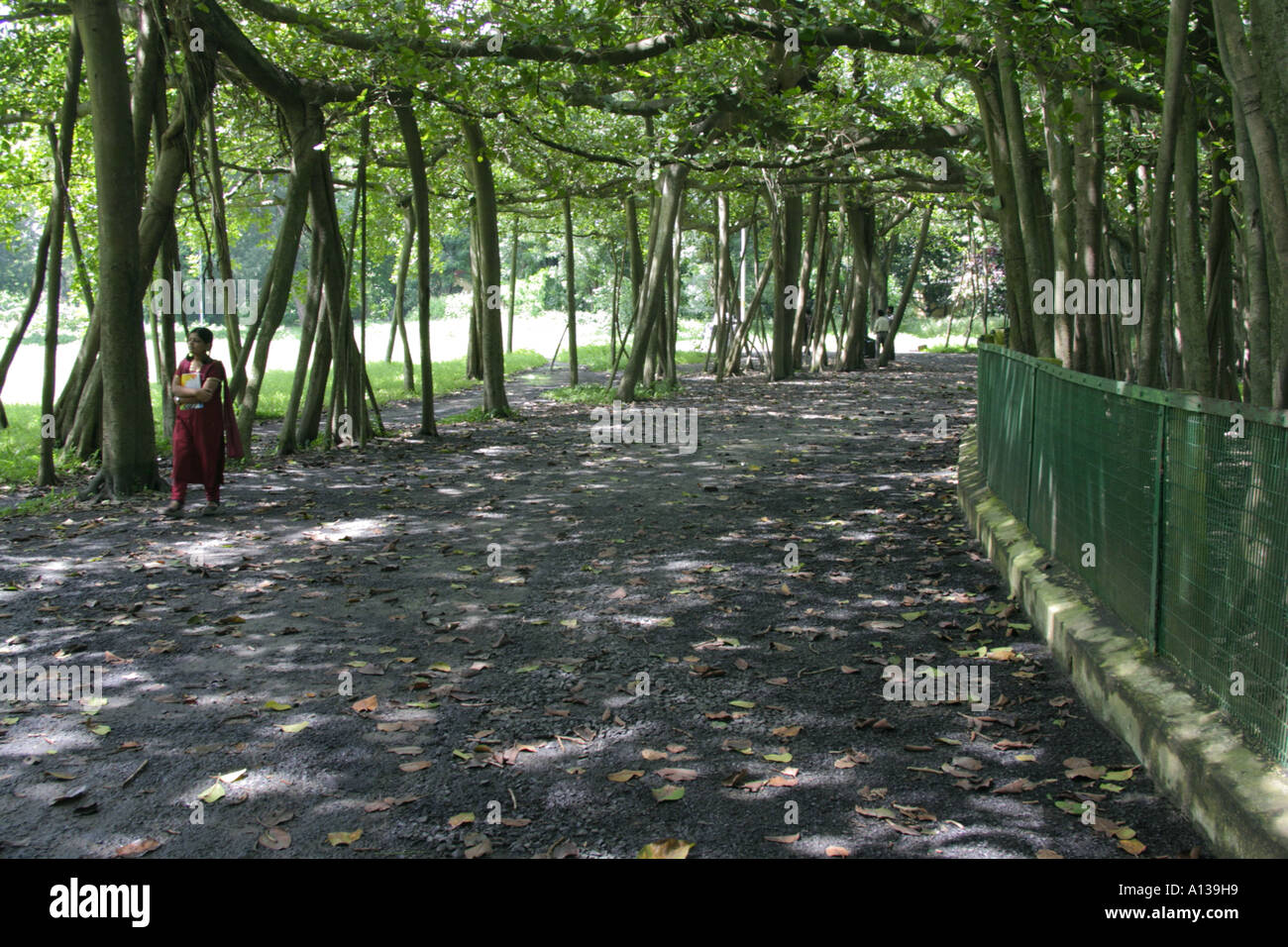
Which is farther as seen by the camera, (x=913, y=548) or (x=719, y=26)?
(x=719, y=26)

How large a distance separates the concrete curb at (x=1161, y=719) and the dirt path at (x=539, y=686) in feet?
0.44

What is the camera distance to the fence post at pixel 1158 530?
509cm

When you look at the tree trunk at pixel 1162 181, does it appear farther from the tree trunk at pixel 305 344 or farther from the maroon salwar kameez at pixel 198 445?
the tree trunk at pixel 305 344

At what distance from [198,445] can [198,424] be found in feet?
0.63

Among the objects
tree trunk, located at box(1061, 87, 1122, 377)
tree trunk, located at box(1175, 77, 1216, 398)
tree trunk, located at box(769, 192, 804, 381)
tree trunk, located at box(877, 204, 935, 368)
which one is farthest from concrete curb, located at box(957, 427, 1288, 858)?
tree trunk, located at box(877, 204, 935, 368)

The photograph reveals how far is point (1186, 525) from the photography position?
484 centimetres

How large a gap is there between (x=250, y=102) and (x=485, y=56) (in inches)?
188

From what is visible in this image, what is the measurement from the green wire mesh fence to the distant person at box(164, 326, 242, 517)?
7.16m

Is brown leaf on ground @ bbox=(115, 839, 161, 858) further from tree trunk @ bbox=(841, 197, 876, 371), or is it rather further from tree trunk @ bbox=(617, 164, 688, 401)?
tree trunk @ bbox=(841, 197, 876, 371)

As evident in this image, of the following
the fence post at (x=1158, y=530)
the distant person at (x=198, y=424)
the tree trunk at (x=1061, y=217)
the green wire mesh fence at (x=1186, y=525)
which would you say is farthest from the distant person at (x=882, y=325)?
the fence post at (x=1158, y=530)

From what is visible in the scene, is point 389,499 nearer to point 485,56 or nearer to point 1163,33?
point 485,56

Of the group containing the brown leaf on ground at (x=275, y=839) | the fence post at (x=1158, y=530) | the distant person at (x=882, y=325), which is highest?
the distant person at (x=882, y=325)

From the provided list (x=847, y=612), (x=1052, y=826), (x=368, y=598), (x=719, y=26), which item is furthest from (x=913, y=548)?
(x=719, y=26)

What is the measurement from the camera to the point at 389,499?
11.4 meters
